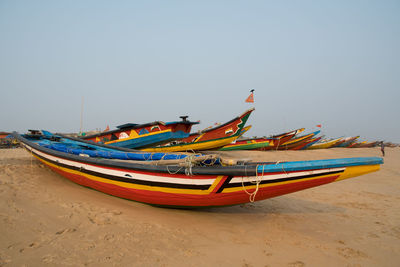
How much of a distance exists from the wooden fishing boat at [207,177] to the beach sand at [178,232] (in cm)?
39

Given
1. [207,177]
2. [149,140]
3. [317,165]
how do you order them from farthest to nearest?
[149,140] → [207,177] → [317,165]

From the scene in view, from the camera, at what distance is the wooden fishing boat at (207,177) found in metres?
2.69

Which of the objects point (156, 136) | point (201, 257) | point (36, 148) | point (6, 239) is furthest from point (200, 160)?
point (156, 136)

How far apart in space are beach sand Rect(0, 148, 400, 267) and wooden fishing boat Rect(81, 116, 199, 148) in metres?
5.19

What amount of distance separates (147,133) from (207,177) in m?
7.37

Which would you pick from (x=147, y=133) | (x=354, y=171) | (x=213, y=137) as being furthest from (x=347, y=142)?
(x=354, y=171)

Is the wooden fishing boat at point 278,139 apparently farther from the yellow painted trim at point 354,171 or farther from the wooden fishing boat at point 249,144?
the yellow painted trim at point 354,171

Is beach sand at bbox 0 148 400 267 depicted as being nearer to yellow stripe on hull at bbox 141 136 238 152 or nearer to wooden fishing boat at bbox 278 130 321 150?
yellow stripe on hull at bbox 141 136 238 152

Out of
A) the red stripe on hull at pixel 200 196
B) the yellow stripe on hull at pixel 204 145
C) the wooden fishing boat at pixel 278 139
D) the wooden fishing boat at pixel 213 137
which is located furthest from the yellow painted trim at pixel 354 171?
the wooden fishing boat at pixel 278 139

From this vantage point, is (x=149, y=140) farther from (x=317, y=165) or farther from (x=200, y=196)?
(x=317, y=165)

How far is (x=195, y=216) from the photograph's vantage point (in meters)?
3.43

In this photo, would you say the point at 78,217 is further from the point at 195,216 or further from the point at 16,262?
the point at 195,216

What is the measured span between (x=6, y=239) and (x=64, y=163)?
2.34 m

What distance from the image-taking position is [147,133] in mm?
9789
